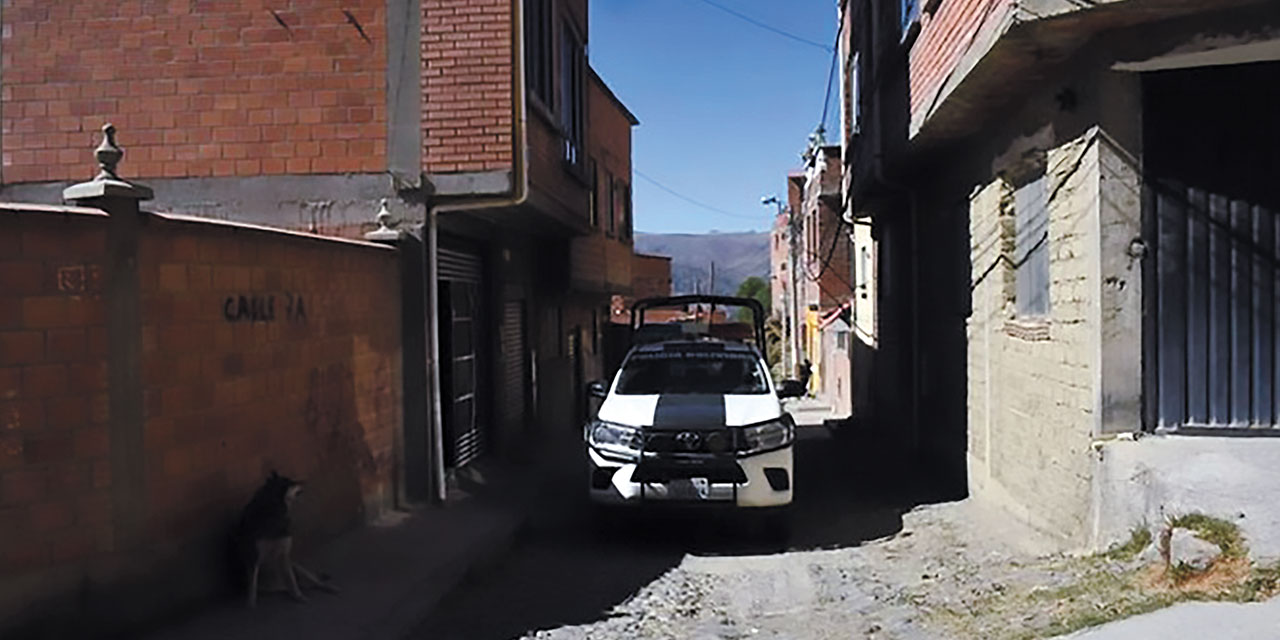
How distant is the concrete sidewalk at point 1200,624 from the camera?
452 cm

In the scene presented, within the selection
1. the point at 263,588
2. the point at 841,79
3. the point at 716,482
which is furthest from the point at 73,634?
the point at 841,79

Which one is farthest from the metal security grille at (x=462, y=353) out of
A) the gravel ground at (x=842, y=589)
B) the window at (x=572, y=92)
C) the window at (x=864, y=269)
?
the window at (x=864, y=269)

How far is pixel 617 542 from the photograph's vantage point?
9109mm

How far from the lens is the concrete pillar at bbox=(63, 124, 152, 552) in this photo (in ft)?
17.6

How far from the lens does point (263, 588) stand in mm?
6336

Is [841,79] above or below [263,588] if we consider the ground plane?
above

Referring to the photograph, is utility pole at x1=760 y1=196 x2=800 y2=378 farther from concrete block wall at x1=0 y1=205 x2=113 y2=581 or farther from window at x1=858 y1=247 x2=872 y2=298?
concrete block wall at x1=0 y1=205 x2=113 y2=581

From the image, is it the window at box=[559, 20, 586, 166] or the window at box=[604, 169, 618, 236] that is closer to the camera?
the window at box=[559, 20, 586, 166]

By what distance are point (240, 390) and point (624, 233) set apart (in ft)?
55.6

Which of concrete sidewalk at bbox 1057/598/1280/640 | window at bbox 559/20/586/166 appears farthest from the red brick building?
concrete sidewalk at bbox 1057/598/1280/640

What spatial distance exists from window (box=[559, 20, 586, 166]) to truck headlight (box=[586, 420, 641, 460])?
4.53 metres

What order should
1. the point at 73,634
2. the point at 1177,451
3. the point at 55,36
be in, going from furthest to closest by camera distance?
the point at 55,36
the point at 1177,451
the point at 73,634

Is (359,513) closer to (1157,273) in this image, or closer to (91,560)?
(91,560)

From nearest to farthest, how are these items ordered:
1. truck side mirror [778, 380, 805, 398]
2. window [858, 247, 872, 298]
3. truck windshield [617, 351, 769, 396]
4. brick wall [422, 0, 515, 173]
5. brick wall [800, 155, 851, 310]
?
brick wall [422, 0, 515, 173], truck windshield [617, 351, 769, 396], truck side mirror [778, 380, 805, 398], window [858, 247, 872, 298], brick wall [800, 155, 851, 310]
